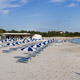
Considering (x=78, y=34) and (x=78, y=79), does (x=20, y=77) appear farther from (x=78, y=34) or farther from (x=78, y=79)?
(x=78, y=34)

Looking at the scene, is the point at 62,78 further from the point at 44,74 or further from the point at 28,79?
the point at 28,79

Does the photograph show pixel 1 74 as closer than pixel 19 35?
Yes

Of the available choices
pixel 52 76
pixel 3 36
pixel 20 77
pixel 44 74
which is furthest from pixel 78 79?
pixel 3 36

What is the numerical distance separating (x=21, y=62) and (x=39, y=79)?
4074 millimetres

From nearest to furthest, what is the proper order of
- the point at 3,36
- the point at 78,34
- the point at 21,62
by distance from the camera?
the point at 21,62 → the point at 3,36 → the point at 78,34

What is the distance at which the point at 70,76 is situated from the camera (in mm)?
7566

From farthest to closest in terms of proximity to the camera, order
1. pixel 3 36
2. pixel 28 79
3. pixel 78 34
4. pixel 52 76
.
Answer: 1. pixel 78 34
2. pixel 3 36
3. pixel 52 76
4. pixel 28 79

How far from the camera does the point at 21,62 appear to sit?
35.6ft

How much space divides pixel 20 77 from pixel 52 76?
165cm

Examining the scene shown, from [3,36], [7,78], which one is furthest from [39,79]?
[3,36]

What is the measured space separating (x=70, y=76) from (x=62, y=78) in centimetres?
60

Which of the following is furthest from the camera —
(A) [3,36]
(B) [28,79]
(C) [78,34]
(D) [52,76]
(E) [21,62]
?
(C) [78,34]

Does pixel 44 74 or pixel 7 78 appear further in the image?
pixel 44 74

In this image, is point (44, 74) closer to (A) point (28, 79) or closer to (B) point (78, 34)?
(A) point (28, 79)
